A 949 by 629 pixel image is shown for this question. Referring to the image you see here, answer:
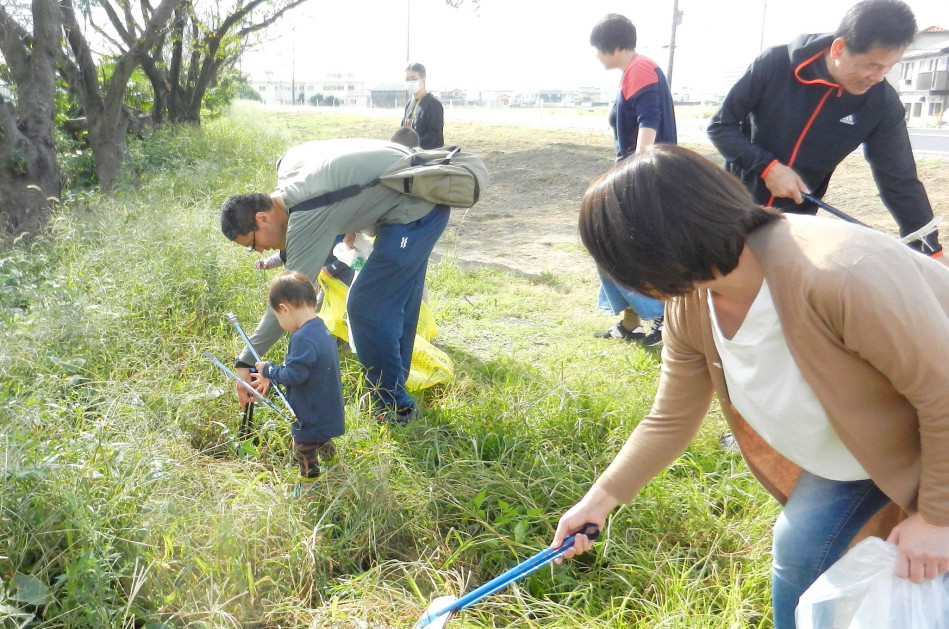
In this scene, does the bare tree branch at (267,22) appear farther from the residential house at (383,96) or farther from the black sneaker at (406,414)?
the residential house at (383,96)

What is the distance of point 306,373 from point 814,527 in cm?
179

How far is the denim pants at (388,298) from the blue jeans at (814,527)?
1.98 meters

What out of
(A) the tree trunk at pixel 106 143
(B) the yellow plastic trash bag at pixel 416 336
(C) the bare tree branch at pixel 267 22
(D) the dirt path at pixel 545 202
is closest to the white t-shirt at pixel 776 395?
(B) the yellow plastic trash bag at pixel 416 336

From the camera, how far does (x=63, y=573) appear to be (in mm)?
1996

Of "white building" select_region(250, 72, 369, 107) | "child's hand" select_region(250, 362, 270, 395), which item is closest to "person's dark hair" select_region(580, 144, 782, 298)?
"child's hand" select_region(250, 362, 270, 395)

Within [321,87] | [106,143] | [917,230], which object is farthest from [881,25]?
[321,87]

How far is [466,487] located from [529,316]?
2.58 m

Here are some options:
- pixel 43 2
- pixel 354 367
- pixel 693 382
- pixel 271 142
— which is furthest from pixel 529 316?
pixel 271 142

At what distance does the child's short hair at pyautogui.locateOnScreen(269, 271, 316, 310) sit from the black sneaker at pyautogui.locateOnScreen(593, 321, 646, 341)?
2306 mm

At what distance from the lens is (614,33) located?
155 inches

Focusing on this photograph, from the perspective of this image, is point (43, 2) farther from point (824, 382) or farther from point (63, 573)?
point (824, 382)

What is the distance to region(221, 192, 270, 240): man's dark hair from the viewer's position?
9.60 ft

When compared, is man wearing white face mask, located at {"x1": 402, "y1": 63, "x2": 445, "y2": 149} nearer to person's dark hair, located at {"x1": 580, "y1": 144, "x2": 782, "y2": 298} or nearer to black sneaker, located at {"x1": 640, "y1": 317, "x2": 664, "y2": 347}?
black sneaker, located at {"x1": 640, "y1": 317, "x2": 664, "y2": 347}

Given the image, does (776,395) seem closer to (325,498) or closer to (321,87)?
(325,498)
